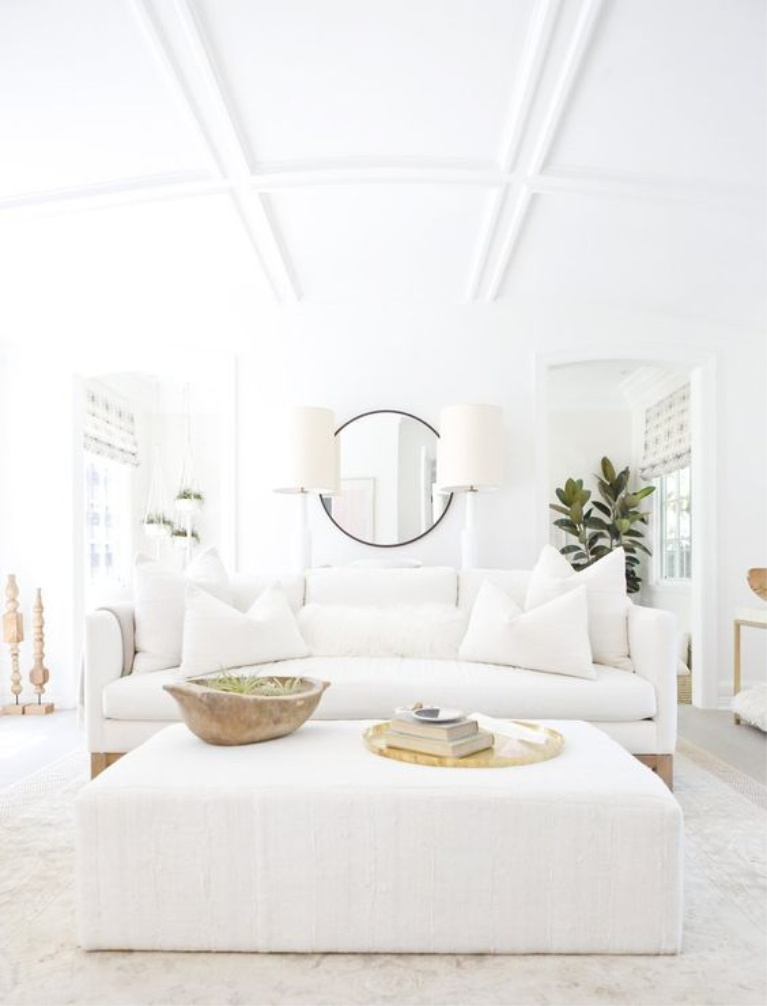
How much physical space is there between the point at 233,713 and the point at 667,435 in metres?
5.53

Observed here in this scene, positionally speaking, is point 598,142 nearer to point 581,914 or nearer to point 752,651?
point 581,914

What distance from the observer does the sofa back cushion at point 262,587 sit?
12.1ft

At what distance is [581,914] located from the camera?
1805 millimetres

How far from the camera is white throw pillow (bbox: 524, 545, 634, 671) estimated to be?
10.8 ft

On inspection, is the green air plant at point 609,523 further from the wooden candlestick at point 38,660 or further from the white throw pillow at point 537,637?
the wooden candlestick at point 38,660

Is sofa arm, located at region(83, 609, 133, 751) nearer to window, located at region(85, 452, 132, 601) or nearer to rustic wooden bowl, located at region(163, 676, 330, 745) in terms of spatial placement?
rustic wooden bowl, located at region(163, 676, 330, 745)

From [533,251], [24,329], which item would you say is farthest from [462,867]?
[24,329]

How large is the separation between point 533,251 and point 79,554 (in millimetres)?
3172

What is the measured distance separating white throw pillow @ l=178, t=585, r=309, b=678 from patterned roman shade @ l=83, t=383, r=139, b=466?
3.36 m

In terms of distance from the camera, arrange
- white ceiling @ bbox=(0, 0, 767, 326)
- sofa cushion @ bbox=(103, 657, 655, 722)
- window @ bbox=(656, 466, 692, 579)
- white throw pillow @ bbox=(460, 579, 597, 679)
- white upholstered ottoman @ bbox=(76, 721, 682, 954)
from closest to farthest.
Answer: white upholstered ottoman @ bbox=(76, 721, 682, 954) < white ceiling @ bbox=(0, 0, 767, 326) < sofa cushion @ bbox=(103, 657, 655, 722) < white throw pillow @ bbox=(460, 579, 597, 679) < window @ bbox=(656, 466, 692, 579)

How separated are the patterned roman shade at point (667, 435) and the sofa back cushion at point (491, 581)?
3.11 metres

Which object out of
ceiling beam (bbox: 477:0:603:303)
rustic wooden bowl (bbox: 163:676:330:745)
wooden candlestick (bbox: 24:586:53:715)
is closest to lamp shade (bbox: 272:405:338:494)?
ceiling beam (bbox: 477:0:603:303)

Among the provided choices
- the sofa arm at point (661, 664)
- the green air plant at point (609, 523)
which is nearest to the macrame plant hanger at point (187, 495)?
the green air plant at point (609, 523)

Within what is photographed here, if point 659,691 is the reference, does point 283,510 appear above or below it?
above
